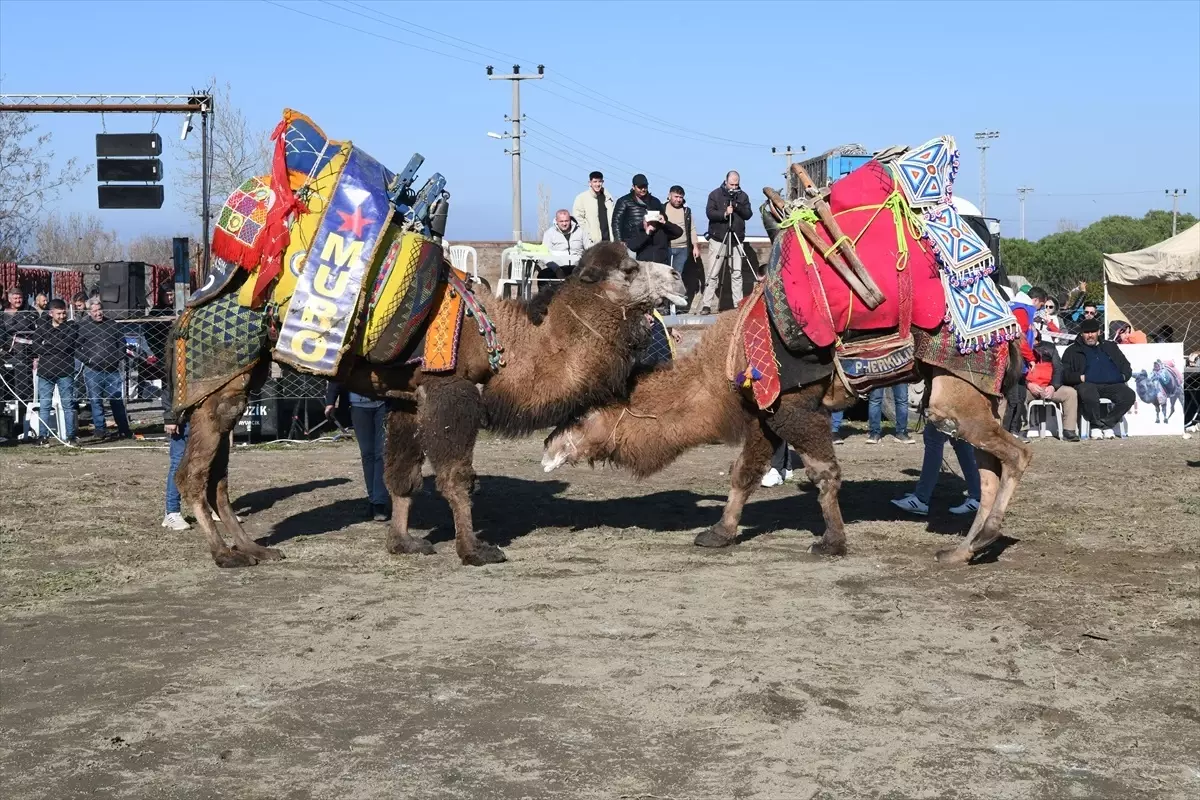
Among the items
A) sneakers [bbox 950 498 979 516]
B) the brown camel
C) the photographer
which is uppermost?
the photographer

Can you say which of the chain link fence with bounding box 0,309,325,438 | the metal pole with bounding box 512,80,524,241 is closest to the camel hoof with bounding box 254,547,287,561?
the chain link fence with bounding box 0,309,325,438

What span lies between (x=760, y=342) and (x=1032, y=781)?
4.34m

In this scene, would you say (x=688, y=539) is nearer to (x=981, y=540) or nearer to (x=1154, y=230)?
(x=981, y=540)

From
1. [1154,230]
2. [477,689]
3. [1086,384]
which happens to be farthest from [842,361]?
[1154,230]

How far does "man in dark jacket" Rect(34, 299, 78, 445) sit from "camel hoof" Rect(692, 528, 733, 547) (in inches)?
397

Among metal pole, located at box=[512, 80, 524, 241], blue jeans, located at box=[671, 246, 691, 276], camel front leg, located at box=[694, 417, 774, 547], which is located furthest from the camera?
metal pole, located at box=[512, 80, 524, 241]

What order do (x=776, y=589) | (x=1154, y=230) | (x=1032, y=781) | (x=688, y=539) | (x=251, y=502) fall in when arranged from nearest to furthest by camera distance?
(x=1032, y=781), (x=776, y=589), (x=688, y=539), (x=251, y=502), (x=1154, y=230)

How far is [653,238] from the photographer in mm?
15914

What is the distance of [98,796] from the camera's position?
4695 mm

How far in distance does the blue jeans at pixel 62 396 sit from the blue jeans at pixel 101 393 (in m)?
0.22

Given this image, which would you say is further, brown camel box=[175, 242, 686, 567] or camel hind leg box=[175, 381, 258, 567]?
camel hind leg box=[175, 381, 258, 567]

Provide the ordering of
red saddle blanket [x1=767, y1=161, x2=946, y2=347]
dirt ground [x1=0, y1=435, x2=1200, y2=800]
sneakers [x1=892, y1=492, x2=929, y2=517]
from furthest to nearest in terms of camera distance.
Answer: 1. sneakers [x1=892, y1=492, x2=929, y2=517]
2. red saddle blanket [x1=767, y1=161, x2=946, y2=347]
3. dirt ground [x1=0, y1=435, x2=1200, y2=800]

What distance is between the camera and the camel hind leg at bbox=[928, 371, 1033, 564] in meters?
8.38

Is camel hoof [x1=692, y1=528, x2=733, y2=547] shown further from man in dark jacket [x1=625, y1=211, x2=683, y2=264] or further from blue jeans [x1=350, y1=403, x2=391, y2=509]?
man in dark jacket [x1=625, y1=211, x2=683, y2=264]
